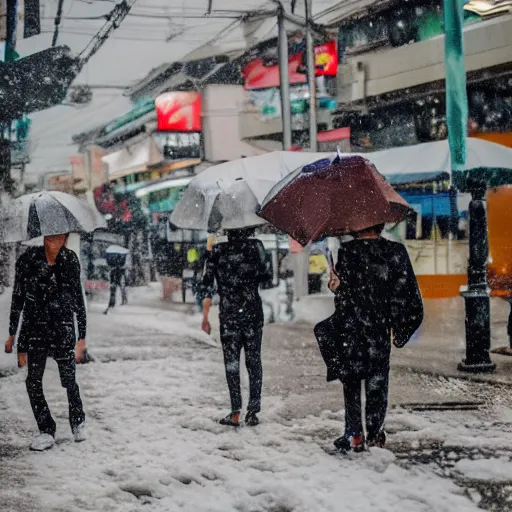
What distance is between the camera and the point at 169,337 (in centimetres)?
1230

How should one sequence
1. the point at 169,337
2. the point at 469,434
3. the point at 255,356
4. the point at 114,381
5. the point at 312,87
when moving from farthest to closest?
the point at 312,87
the point at 169,337
the point at 114,381
the point at 255,356
the point at 469,434

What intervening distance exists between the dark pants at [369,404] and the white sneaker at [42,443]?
2384mm

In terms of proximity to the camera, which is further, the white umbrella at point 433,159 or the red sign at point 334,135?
the red sign at point 334,135

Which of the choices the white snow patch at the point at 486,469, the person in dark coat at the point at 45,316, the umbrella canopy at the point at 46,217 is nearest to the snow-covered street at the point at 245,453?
the white snow patch at the point at 486,469

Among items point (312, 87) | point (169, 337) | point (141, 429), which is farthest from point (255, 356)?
point (312, 87)

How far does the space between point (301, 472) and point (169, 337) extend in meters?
7.70

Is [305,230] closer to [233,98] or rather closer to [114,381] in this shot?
[114,381]

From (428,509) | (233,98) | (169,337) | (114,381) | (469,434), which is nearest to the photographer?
(428,509)

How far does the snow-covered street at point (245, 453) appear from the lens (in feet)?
14.2

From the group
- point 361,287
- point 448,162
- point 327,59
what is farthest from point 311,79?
point 361,287

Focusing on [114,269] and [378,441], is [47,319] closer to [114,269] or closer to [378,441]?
[378,441]

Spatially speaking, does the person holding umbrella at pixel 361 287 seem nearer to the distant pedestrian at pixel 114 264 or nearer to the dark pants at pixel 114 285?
A: the distant pedestrian at pixel 114 264

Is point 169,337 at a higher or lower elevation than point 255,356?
Result: lower

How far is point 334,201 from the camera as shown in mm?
5148
